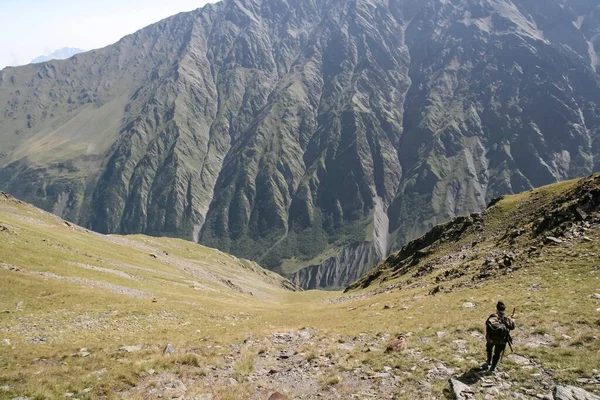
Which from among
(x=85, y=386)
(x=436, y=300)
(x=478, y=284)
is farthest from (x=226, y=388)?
(x=478, y=284)

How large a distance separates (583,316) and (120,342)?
2831 cm

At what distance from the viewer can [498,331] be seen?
1616cm

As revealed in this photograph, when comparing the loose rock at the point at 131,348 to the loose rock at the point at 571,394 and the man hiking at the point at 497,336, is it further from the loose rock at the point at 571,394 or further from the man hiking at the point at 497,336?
the loose rock at the point at 571,394

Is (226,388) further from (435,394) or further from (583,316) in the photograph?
(583,316)

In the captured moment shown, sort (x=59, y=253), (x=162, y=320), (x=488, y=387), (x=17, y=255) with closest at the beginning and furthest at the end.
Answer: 1. (x=488, y=387)
2. (x=162, y=320)
3. (x=17, y=255)
4. (x=59, y=253)

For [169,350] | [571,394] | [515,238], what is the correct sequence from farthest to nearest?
[515,238] → [169,350] → [571,394]

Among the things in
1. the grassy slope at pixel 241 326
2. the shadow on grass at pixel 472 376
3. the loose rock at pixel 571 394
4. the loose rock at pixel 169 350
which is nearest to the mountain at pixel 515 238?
the grassy slope at pixel 241 326

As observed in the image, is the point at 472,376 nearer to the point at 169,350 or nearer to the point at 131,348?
the point at 169,350

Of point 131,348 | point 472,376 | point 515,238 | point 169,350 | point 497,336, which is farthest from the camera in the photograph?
point 515,238

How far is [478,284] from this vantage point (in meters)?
36.4

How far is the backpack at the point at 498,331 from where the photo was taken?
1612 cm

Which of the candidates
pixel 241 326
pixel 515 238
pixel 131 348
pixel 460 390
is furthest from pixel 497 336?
pixel 515 238

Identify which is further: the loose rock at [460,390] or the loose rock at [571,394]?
A: the loose rock at [460,390]

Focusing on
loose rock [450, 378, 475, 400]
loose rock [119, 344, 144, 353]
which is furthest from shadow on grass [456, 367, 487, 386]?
loose rock [119, 344, 144, 353]
